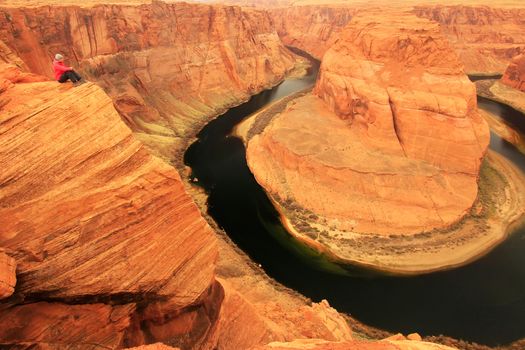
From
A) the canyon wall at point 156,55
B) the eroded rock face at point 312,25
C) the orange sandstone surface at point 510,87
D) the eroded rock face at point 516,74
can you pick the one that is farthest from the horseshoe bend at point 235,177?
the eroded rock face at point 312,25

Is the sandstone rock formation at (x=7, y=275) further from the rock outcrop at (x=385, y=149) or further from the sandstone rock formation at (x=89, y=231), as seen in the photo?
the rock outcrop at (x=385, y=149)

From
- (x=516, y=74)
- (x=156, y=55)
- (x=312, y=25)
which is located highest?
(x=156, y=55)

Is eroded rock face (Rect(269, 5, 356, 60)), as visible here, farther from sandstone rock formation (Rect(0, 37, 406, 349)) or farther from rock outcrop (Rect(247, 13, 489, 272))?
sandstone rock formation (Rect(0, 37, 406, 349))

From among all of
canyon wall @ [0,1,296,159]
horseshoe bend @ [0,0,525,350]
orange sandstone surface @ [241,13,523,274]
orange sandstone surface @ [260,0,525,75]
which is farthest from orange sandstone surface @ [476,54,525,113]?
canyon wall @ [0,1,296,159]

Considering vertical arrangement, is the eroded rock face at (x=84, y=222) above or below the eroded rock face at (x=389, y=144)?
above

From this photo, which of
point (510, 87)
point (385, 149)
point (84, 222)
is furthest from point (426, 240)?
point (510, 87)

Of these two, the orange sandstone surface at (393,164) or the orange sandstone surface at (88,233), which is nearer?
the orange sandstone surface at (88,233)

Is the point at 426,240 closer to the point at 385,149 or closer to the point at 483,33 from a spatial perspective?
the point at 385,149
